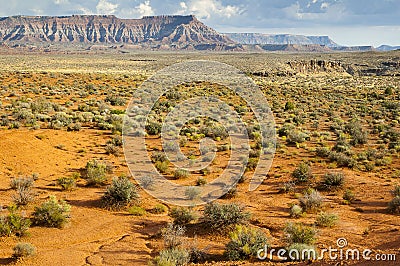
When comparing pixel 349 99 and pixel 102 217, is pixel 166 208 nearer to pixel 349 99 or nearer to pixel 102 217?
pixel 102 217

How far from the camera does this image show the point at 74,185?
14.2 meters

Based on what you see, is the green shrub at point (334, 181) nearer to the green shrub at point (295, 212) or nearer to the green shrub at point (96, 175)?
the green shrub at point (295, 212)

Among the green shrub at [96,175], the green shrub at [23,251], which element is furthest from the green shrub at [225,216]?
the green shrub at [96,175]

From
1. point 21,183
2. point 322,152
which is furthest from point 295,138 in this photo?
point 21,183

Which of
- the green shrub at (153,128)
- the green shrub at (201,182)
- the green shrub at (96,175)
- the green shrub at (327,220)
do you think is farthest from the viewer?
the green shrub at (153,128)

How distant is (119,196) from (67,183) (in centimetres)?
259

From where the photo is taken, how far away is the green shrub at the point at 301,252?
8.41 metres

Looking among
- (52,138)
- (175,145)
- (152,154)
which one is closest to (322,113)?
(175,145)

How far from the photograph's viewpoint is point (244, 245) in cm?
888

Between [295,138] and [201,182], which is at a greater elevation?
[295,138]

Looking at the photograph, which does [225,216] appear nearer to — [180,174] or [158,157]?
[180,174]

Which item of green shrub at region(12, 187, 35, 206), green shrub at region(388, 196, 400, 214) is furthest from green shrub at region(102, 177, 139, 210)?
green shrub at region(388, 196, 400, 214)

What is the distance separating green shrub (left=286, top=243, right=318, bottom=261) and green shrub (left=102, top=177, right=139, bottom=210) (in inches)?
236

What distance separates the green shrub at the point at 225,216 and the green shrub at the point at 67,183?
5.86m
